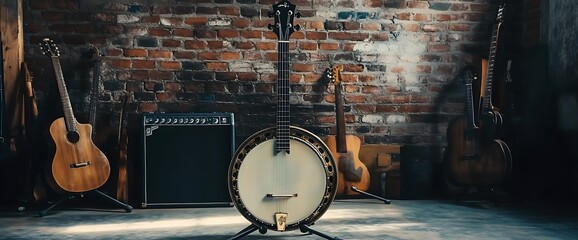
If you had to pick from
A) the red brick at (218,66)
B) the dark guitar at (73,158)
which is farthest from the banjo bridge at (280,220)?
the red brick at (218,66)

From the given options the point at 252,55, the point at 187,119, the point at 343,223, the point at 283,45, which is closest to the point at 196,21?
the point at 252,55

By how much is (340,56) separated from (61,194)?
236cm

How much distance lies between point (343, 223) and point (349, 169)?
0.79 meters

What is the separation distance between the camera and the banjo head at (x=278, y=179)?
297cm

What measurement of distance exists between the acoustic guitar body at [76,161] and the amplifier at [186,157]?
32cm

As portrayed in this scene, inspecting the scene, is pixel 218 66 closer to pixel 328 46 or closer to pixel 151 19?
pixel 151 19

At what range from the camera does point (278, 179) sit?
2982 mm

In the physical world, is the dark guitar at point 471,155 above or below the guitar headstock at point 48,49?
below

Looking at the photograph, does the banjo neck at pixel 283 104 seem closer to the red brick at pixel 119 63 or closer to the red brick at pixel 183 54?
the red brick at pixel 183 54

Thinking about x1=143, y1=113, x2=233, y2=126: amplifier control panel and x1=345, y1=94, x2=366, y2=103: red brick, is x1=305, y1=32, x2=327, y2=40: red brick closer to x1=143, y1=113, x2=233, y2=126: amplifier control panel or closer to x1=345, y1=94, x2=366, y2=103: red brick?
x1=345, y1=94, x2=366, y2=103: red brick

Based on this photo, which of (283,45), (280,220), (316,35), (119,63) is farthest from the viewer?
(316,35)

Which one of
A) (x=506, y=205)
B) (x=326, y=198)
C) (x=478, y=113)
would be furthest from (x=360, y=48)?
(x=326, y=198)

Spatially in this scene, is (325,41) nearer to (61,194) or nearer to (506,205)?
(506,205)

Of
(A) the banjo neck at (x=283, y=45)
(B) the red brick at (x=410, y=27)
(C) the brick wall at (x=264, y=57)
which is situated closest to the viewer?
(A) the banjo neck at (x=283, y=45)
